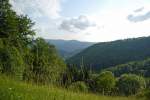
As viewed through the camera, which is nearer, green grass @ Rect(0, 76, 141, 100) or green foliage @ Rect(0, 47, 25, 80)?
green grass @ Rect(0, 76, 141, 100)

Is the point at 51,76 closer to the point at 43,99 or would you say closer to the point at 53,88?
the point at 53,88

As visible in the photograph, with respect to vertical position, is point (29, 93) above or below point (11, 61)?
below

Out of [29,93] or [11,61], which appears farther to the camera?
[11,61]

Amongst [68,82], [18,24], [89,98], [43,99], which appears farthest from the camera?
[18,24]

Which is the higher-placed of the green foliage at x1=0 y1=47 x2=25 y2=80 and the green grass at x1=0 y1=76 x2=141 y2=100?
the green foliage at x1=0 y1=47 x2=25 y2=80

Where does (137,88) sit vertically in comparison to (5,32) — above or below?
below

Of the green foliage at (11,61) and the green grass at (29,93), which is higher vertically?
the green foliage at (11,61)

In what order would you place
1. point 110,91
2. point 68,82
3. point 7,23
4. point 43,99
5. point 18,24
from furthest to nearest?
point 18,24 < point 7,23 < point 110,91 < point 68,82 < point 43,99

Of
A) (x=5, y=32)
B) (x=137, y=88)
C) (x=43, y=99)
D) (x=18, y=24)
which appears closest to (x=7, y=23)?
(x=5, y=32)

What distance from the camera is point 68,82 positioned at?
29.2 ft

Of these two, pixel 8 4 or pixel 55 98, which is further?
pixel 8 4

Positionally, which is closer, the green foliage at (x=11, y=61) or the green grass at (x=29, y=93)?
the green grass at (x=29, y=93)

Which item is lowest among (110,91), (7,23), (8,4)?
(110,91)

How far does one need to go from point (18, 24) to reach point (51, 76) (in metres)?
44.5
